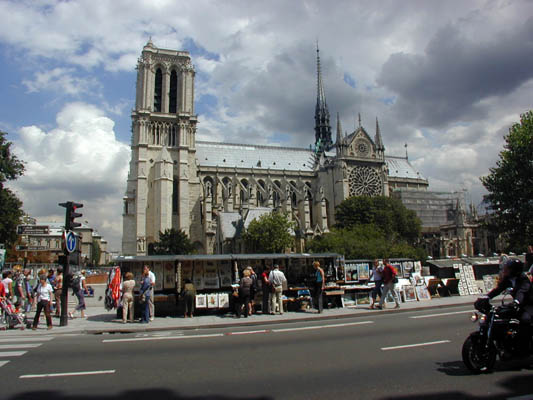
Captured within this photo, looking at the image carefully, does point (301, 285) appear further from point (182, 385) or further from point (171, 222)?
point (171, 222)

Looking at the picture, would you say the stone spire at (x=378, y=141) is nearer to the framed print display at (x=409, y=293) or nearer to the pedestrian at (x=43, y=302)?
the framed print display at (x=409, y=293)

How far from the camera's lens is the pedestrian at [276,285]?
45.6 ft

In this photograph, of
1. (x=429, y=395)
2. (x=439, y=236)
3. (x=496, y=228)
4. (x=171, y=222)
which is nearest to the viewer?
(x=429, y=395)

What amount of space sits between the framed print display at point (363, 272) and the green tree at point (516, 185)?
20234 millimetres

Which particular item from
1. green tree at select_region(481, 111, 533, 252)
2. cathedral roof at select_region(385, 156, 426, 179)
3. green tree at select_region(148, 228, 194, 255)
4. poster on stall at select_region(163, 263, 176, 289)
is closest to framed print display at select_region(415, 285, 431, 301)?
poster on stall at select_region(163, 263, 176, 289)

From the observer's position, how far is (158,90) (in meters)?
61.1

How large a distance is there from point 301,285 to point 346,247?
22.6 meters

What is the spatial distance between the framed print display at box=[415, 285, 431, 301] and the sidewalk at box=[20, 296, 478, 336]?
5.98 ft

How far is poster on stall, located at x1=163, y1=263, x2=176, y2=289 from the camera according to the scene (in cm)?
1547

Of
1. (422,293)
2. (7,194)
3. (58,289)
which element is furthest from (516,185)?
(7,194)

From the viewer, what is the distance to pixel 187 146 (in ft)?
190

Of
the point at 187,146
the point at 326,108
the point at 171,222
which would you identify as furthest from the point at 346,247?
the point at 326,108

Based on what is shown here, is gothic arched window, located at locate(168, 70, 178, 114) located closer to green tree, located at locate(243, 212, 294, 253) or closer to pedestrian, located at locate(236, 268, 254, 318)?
green tree, located at locate(243, 212, 294, 253)

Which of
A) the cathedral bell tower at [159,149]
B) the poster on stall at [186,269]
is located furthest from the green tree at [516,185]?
the cathedral bell tower at [159,149]
